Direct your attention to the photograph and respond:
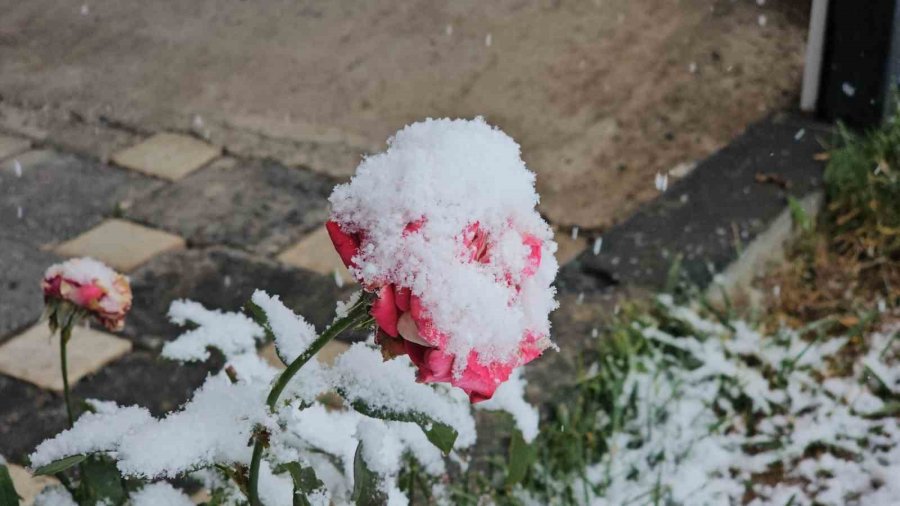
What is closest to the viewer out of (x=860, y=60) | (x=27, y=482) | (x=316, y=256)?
(x=27, y=482)

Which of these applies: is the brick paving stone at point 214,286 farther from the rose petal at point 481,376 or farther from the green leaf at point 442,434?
the rose petal at point 481,376

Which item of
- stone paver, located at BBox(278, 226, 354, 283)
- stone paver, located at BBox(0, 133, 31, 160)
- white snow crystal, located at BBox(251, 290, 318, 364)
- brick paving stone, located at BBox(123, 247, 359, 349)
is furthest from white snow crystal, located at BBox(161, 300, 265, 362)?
stone paver, located at BBox(0, 133, 31, 160)

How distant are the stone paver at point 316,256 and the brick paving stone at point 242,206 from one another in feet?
0.10

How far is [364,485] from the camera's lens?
1.07m

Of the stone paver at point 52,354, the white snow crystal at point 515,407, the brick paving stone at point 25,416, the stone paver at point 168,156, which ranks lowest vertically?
the stone paver at point 168,156

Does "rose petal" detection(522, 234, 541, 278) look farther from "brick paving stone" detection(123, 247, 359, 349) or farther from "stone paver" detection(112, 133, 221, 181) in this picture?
"stone paver" detection(112, 133, 221, 181)

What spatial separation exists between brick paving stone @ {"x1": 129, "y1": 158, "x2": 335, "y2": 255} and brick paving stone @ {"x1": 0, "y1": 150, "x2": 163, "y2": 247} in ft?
0.27

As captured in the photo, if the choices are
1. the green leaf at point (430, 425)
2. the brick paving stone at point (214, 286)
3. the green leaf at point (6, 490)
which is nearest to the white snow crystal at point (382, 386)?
the green leaf at point (430, 425)

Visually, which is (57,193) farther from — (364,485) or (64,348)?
(364,485)

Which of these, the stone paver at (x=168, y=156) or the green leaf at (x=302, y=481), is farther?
the stone paver at (x=168, y=156)

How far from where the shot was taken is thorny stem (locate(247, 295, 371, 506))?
34.1 inches

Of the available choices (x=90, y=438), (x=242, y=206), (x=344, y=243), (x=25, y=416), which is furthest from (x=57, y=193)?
(x=344, y=243)

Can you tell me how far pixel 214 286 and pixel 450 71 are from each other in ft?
4.23

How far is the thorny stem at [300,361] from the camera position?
87cm
